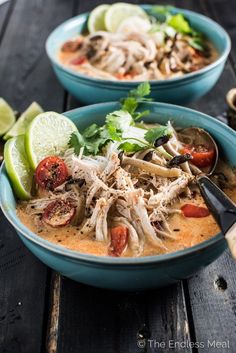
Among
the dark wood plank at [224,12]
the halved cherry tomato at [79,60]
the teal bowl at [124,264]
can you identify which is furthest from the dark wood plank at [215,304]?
the dark wood plank at [224,12]

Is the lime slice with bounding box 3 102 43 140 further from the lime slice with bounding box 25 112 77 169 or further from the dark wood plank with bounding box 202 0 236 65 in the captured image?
the dark wood plank with bounding box 202 0 236 65

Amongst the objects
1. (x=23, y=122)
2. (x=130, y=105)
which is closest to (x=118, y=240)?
(x=130, y=105)

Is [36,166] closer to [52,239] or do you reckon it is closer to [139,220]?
[52,239]

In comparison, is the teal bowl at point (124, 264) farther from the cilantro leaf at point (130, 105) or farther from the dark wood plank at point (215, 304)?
the cilantro leaf at point (130, 105)

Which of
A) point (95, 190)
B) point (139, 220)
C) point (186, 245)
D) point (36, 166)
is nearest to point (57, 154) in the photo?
point (36, 166)

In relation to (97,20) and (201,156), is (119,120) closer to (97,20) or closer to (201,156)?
(201,156)

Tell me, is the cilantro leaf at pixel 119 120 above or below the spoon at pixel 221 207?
below
